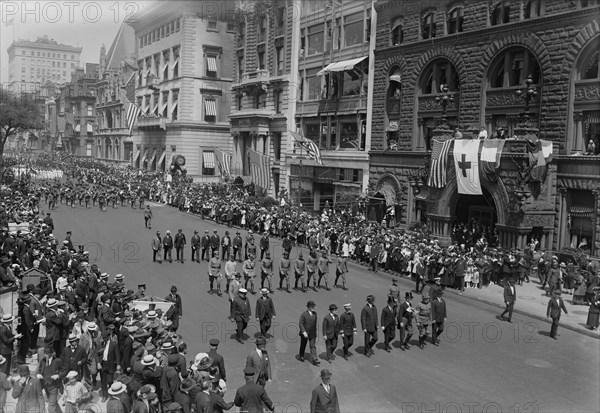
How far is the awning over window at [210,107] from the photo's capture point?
65750 millimetres

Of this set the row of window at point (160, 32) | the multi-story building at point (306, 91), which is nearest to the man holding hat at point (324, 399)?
the multi-story building at point (306, 91)

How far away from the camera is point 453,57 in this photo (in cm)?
3359

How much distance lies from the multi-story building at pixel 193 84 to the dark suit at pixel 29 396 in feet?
182

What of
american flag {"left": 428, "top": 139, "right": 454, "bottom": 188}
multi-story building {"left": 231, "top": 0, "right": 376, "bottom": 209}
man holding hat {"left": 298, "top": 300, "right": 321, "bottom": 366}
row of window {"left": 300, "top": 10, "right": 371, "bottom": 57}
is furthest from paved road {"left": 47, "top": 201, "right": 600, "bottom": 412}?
row of window {"left": 300, "top": 10, "right": 371, "bottom": 57}

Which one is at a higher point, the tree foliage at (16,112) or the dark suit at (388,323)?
the tree foliage at (16,112)

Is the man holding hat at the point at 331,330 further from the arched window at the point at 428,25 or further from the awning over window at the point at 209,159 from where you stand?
the awning over window at the point at 209,159

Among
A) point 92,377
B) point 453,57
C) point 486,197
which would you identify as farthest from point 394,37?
point 92,377

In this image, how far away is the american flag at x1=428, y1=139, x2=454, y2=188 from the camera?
1199 inches

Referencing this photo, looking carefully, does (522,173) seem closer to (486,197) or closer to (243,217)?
(486,197)

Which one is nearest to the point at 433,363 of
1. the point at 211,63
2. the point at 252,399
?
the point at 252,399

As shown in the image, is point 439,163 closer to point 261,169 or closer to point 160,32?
point 261,169

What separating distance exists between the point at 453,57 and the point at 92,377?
26857 mm

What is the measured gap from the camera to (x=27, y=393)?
10.2 meters

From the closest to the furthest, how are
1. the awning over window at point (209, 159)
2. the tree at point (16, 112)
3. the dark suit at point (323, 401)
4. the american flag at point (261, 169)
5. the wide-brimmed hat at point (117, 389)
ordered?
the wide-brimmed hat at point (117, 389)
the dark suit at point (323, 401)
the american flag at point (261, 169)
the awning over window at point (209, 159)
the tree at point (16, 112)
